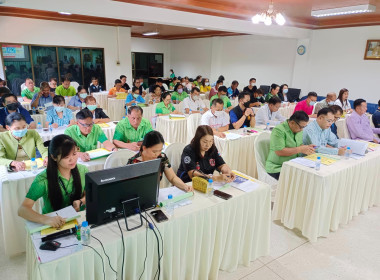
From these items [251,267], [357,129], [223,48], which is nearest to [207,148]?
[251,267]

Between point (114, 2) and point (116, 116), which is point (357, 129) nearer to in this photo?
point (114, 2)

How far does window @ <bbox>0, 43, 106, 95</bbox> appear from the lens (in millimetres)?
7816

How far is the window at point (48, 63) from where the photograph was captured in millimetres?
7816

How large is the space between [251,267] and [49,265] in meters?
1.68

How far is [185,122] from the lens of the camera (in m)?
5.16

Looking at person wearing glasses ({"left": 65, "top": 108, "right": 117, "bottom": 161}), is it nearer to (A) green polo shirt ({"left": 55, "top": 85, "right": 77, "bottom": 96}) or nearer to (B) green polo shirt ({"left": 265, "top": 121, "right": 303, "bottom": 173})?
(B) green polo shirt ({"left": 265, "top": 121, "right": 303, "bottom": 173})

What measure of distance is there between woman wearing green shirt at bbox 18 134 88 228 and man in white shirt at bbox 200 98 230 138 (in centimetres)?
273

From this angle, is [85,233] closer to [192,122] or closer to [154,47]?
[192,122]

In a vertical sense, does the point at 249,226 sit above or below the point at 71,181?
below

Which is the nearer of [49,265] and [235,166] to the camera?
[49,265]

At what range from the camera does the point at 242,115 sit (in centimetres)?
459

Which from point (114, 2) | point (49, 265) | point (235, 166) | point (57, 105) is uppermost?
point (114, 2)

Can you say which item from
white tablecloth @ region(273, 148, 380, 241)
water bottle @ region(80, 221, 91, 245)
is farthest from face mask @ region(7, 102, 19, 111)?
white tablecloth @ region(273, 148, 380, 241)

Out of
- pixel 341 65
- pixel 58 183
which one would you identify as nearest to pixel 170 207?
pixel 58 183
